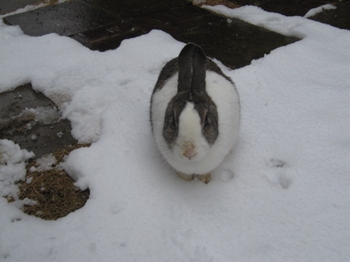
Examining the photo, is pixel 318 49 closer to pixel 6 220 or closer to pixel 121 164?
pixel 121 164

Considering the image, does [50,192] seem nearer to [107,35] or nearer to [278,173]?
[278,173]

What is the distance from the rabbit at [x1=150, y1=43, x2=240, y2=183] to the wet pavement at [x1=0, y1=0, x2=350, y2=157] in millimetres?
1160

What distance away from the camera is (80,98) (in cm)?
367

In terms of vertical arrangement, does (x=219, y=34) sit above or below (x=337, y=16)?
below

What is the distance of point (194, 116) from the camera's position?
7.52ft

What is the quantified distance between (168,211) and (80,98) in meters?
1.66

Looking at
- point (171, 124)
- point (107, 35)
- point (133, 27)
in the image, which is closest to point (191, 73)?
point (171, 124)

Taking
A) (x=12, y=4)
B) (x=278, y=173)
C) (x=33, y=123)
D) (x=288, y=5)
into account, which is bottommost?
(x=12, y=4)

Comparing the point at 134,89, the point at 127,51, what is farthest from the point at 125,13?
the point at 134,89

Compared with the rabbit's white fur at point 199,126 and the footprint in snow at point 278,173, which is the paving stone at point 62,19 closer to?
the rabbit's white fur at point 199,126

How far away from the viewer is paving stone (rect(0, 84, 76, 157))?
3248 millimetres

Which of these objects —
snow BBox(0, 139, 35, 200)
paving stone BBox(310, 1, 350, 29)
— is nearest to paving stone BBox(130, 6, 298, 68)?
paving stone BBox(310, 1, 350, 29)

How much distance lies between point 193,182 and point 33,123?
165 cm

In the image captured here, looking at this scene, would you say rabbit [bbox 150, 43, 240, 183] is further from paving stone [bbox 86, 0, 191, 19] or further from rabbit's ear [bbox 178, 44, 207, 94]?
paving stone [bbox 86, 0, 191, 19]
